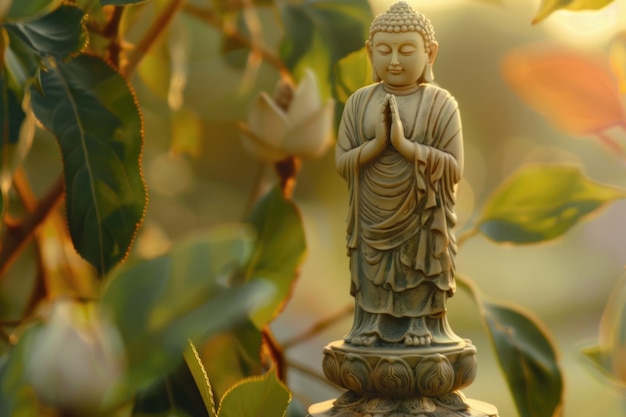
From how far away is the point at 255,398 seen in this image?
862 mm


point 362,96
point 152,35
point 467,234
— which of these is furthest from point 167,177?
point 362,96

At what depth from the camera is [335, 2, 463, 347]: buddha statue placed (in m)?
0.98

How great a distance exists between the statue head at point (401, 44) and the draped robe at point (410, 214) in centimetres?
3

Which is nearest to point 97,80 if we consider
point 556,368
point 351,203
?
point 351,203

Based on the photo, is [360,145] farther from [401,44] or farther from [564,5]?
[564,5]

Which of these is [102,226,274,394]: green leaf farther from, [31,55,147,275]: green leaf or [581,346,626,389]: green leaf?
[581,346,626,389]: green leaf

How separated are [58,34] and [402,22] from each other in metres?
0.38

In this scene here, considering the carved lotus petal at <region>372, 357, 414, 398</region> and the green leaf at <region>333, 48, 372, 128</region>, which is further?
the green leaf at <region>333, 48, 372, 128</region>

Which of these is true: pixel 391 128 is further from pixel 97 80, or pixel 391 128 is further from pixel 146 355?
pixel 146 355

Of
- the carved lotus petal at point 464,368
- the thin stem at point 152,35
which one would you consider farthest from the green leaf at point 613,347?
the thin stem at point 152,35

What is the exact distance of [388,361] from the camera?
958 mm

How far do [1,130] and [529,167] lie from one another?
2.35 feet

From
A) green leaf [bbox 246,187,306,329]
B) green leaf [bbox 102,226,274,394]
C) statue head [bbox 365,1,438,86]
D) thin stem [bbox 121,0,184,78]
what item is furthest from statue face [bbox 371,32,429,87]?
green leaf [bbox 102,226,274,394]

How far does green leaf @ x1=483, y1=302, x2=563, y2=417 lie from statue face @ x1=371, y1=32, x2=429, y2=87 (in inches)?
15.4
